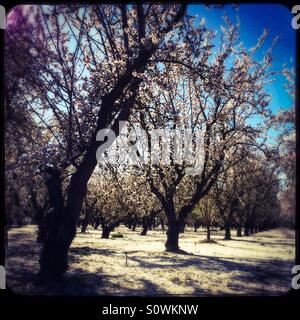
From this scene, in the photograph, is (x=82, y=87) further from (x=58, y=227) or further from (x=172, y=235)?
(x=172, y=235)

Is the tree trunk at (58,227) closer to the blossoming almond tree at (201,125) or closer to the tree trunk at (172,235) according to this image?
the blossoming almond tree at (201,125)

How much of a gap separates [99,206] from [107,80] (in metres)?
27.9

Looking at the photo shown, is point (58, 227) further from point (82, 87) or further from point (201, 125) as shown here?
point (201, 125)

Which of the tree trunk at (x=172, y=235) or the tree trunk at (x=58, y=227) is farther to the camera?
the tree trunk at (x=172, y=235)

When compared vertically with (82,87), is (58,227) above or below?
below

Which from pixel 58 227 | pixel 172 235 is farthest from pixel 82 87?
pixel 172 235

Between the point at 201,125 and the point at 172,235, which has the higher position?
the point at 201,125

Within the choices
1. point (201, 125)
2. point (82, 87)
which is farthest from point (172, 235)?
point (82, 87)

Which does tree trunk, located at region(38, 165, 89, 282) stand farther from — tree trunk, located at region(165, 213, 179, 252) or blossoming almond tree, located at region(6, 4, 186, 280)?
tree trunk, located at region(165, 213, 179, 252)

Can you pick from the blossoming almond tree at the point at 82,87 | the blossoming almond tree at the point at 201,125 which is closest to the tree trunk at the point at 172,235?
the blossoming almond tree at the point at 201,125

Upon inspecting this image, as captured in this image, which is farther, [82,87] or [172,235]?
[172,235]

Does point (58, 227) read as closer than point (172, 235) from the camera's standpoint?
Yes

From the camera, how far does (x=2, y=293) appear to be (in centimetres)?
612

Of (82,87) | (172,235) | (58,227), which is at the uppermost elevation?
(82,87)
